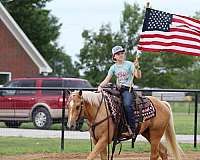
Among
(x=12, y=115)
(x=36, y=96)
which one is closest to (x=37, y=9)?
(x=36, y=96)

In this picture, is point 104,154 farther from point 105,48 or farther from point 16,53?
point 105,48

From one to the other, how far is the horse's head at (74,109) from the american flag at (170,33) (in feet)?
12.6

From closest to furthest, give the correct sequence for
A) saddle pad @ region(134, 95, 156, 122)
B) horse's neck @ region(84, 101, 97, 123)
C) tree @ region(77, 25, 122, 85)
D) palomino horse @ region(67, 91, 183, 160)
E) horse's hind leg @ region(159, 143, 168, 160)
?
palomino horse @ region(67, 91, 183, 160) < horse's neck @ region(84, 101, 97, 123) < saddle pad @ region(134, 95, 156, 122) < horse's hind leg @ region(159, 143, 168, 160) < tree @ region(77, 25, 122, 85)

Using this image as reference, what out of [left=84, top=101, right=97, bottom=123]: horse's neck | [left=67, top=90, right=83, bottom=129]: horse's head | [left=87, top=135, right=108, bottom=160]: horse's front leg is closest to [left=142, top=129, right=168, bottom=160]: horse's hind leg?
[left=87, top=135, right=108, bottom=160]: horse's front leg

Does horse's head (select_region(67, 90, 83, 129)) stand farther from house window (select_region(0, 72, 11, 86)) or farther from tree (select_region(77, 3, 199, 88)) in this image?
tree (select_region(77, 3, 199, 88))

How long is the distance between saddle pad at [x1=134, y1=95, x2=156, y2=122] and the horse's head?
1504mm

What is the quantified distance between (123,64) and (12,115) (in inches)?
251

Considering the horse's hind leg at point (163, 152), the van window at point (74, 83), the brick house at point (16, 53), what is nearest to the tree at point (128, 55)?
the brick house at point (16, 53)

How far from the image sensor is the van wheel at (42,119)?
19.9m

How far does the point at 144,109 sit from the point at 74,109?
1969 mm

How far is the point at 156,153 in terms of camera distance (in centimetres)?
1294

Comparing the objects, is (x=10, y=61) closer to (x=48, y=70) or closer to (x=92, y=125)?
(x=48, y=70)

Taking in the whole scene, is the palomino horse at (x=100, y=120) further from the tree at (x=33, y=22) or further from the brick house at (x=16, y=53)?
the tree at (x=33, y=22)

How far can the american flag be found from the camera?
14906 millimetres
